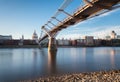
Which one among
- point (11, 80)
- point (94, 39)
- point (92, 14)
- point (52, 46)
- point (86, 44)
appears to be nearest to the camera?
point (11, 80)

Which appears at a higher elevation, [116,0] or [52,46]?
[116,0]

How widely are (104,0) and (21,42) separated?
440 ft

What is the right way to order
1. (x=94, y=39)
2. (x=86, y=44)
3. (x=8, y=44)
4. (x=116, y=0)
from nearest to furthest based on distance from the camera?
1. (x=116, y=0)
2. (x=8, y=44)
3. (x=86, y=44)
4. (x=94, y=39)

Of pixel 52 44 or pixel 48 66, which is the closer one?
pixel 48 66

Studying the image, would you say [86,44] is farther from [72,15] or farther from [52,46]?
[72,15]

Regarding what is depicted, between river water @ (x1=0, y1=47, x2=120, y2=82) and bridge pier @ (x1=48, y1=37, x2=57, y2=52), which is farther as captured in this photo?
bridge pier @ (x1=48, y1=37, x2=57, y2=52)

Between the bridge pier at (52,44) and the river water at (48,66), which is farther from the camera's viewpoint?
the bridge pier at (52,44)

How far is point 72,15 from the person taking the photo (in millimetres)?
26359

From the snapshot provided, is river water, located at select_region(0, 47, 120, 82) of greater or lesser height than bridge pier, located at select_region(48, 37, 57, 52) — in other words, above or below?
below

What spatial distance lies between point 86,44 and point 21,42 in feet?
222

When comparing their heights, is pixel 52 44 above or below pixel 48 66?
above

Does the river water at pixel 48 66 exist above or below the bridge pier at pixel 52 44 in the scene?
below

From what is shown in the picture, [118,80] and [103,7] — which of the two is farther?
[103,7]

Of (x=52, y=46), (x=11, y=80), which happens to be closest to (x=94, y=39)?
(x=52, y=46)
